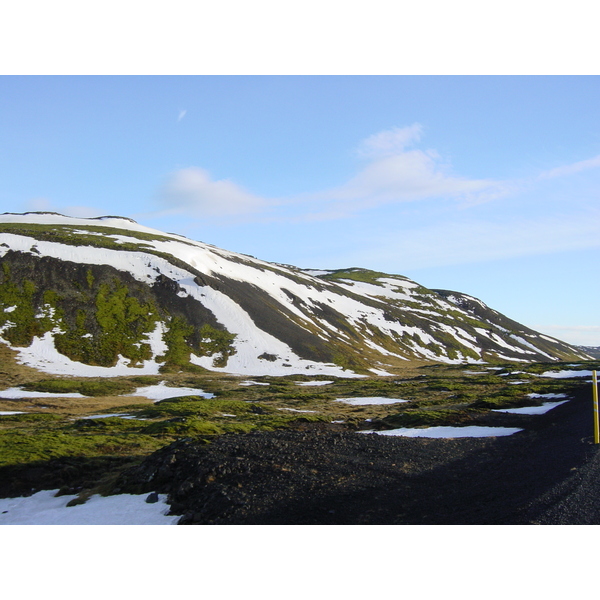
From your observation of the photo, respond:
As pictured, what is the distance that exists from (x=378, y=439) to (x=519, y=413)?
18.9m

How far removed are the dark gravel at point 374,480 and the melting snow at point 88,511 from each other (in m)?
0.56

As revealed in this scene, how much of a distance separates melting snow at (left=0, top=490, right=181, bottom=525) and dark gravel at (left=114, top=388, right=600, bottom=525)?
561mm

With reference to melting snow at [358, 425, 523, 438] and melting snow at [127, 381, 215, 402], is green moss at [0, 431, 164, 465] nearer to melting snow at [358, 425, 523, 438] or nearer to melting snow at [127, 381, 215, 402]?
melting snow at [358, 425, 523, 438]

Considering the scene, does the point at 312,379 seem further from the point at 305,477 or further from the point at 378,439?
the point at 305,477

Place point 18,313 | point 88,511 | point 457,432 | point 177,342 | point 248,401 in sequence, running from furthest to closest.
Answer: point 177,342
point 18,313
point 248,401
point 457,432
point 88,511

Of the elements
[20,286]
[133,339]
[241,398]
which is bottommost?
[241,398]

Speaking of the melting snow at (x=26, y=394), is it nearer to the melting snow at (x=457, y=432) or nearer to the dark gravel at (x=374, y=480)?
the dark gravel at (x=374, y=480)

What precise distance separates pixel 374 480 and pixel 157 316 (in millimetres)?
81767

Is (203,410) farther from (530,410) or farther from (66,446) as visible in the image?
(530,410)

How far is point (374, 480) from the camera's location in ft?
52.2

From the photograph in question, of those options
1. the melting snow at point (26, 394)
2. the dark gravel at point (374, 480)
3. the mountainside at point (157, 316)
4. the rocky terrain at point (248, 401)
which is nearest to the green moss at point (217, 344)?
the mountainside at point (157, 316)

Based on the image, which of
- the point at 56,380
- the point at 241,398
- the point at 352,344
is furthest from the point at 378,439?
the point at 352,344

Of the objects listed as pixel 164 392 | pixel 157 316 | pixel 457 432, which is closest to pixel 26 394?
pixel 164 392

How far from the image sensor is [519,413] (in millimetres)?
36969
